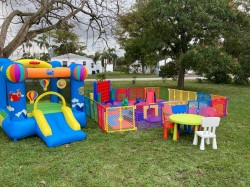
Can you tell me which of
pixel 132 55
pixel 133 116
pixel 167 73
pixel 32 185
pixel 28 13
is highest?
pixel 28 13

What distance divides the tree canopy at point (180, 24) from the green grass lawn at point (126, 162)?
8782 millimetres

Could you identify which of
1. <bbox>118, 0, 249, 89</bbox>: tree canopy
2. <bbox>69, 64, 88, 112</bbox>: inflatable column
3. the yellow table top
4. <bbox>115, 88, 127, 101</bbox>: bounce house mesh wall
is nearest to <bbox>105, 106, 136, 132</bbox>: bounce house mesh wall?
<bbox>69, 64, 88, 112</bbox>: inflatable column

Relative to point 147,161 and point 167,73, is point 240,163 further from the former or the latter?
point 167,73

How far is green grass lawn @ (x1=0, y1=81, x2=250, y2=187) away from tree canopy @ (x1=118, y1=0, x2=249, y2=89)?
878 centimetres

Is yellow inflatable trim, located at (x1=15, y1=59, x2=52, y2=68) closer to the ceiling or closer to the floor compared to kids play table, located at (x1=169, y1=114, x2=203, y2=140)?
closer to the ceiling

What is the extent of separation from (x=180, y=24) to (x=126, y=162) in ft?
42.8

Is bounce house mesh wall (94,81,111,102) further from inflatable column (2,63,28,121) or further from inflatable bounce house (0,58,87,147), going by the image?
inflatable column (2,63,28,121)

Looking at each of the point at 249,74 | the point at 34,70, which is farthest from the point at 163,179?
the point at 249,74

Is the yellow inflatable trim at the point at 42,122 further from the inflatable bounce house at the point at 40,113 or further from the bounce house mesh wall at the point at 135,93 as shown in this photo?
the bounce house mesh wall at the point at 135,93

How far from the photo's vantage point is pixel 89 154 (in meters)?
6.05

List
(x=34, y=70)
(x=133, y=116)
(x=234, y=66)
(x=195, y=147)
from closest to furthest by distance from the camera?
(x=195, y=147), (x=34, y=70), (x=133, y=116), (x=234, y=66)

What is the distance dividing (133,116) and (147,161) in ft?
9.47

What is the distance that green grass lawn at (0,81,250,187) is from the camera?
4.73 meters

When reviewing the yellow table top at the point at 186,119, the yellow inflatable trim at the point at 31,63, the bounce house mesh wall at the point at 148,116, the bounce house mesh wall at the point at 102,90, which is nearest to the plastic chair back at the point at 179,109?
the bounce house mesh wall at the point at 148,116
